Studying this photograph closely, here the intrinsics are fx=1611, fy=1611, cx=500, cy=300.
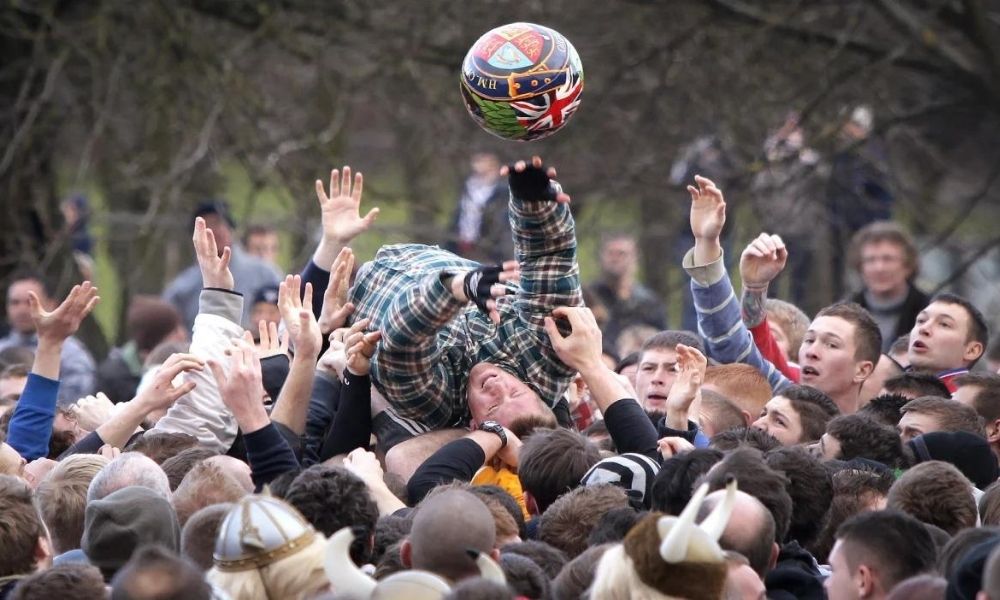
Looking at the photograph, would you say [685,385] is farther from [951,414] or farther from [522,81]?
[522,81]

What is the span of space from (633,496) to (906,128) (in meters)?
7.22

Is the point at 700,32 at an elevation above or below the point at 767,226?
above

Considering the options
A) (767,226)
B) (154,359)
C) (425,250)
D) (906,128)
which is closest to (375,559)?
(425,250)

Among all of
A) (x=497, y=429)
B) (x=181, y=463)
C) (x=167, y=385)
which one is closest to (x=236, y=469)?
(x=181, y=463)

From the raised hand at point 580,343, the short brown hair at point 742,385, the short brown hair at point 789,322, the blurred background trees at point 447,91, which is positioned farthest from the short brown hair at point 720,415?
the blurred background trees at point 447,91

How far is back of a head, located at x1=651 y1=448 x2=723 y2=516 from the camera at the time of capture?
5.19 meters

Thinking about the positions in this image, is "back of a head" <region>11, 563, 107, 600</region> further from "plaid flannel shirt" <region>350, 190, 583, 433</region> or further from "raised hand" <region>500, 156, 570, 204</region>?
"raised hand" <region>500, 156, 570, 204</region>

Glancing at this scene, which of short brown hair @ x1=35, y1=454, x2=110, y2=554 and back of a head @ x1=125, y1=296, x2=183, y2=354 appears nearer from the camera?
short brown hair @ x1=35, y1=454, x2=110, y2=554

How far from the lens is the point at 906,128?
12.1 metres

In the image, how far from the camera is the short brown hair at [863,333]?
7.68m

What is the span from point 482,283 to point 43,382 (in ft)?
7.20

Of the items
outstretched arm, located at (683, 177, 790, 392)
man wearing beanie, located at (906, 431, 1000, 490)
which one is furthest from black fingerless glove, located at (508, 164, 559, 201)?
man wearing beanie, located at (906, 431, 1000, 490)

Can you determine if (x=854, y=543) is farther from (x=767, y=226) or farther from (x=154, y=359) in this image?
(x=767, y=226)

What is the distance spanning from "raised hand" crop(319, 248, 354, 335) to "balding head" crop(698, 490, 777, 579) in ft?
8.41
